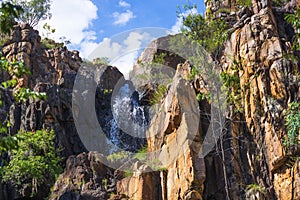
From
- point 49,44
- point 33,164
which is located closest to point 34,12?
point 49,44

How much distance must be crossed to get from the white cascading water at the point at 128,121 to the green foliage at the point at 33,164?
4660 millimetres

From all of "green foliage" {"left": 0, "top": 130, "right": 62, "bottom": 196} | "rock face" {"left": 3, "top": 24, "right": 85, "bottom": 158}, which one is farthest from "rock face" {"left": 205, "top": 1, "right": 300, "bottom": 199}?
"rock face" {"left": 3, "top": 24, "right": 85, "bottom": 158}

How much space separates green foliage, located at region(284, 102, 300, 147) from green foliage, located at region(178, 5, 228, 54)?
4433 millimetres

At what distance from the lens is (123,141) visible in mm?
25125

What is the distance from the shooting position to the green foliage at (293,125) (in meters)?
14.3

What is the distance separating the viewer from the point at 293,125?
14.3 meters

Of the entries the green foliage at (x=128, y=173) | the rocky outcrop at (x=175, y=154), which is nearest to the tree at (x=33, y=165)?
the green foliage at (x=128, y=173)

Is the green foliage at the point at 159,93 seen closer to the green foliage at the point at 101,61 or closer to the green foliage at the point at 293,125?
the green foliage at the point at 293,125

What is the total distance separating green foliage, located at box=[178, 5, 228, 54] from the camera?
1775 centimetres

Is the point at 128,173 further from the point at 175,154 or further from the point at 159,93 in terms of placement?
the point at 159,93

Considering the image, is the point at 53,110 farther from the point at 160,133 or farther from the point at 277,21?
the point at 277,21

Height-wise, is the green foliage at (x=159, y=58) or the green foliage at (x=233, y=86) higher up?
the green foliage at (x=159, y=58)

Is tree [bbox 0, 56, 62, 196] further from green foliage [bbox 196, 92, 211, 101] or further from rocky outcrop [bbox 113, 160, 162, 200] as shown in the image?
green foliage [bbox 196, 92, 211, 101]

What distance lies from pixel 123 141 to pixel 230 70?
942 centimetres
